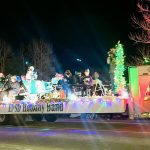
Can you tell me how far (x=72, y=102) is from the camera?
65.8ft

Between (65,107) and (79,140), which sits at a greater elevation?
(65,107)

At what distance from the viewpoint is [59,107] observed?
20578 millimetres

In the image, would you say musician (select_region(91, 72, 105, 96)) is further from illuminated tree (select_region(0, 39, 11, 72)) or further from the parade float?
illuminated tree (select_region(0, 39, 11, 72))

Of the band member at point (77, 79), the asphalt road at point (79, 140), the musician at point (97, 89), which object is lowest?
the asphalt road at point (79, 140)

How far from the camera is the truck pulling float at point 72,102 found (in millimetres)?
18609

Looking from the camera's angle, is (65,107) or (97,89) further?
(97,89)

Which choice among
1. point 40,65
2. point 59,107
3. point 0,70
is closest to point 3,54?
point 0,70

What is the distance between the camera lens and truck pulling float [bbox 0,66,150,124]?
1861 centimetres

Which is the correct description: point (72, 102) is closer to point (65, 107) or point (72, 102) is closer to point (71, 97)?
point (65, 107)

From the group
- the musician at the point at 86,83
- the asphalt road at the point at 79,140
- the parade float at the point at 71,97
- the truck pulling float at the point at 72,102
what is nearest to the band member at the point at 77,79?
the parade float at the point at 71,97

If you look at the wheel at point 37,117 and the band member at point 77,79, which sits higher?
the band member at point 77,79

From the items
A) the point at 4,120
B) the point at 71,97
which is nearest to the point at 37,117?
the point at 4,120

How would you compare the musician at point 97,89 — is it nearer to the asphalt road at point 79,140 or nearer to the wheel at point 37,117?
the wheel at point 37,117

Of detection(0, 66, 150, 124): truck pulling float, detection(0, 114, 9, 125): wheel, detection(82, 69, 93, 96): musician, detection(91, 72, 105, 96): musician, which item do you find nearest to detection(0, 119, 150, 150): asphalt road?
detection(0, 66, 150, 124): truck pulling float
